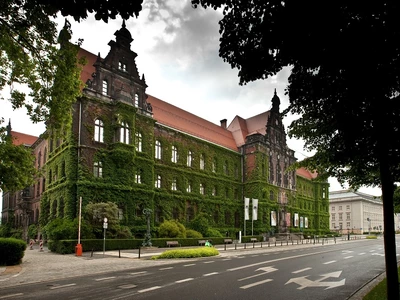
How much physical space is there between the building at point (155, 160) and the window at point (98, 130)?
106 millimetres

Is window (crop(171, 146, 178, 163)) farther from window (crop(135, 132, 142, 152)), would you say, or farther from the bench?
the bench

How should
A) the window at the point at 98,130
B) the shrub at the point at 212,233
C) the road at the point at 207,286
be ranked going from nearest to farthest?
the road at the point at 207,286, the window at the point at 98,130, the shrub at the point at 212,233

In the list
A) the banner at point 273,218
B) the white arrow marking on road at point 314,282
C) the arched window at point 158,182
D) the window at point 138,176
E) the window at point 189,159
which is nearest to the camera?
the white arrow marking on road at point 314,282

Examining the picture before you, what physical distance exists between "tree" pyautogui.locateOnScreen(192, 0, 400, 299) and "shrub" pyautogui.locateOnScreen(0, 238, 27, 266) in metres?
19.1

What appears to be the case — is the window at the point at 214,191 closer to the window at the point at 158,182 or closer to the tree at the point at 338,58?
the window at the point at 158,182

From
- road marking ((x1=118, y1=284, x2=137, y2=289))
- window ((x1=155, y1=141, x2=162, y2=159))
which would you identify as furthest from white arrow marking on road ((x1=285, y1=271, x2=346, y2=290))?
window ((x1=155, y1=141, x2=162, y2=159))

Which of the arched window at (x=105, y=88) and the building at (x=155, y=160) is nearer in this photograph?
the building at (x=155, y=160)

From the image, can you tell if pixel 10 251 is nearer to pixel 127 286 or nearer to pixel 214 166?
pixel 127 286

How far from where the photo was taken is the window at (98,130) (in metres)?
38.5

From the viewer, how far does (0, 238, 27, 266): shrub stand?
2106 cm

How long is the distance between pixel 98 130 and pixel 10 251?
63.1 ft

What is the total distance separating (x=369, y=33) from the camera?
6.85m

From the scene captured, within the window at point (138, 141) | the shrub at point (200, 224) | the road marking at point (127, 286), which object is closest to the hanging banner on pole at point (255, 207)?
the shrub at point (200, 224)

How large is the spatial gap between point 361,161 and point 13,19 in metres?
12.1
